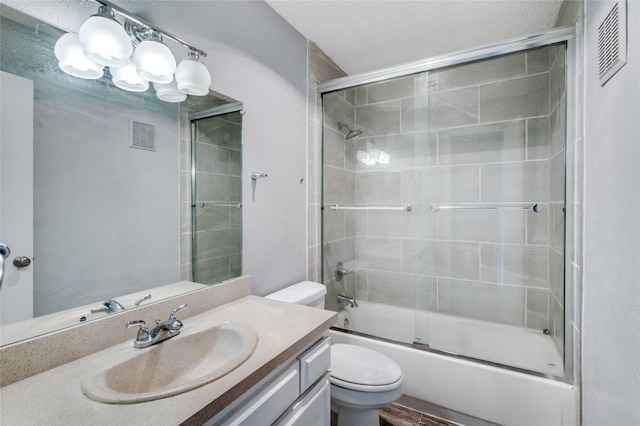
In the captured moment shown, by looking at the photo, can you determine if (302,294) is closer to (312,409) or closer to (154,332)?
(312,409)

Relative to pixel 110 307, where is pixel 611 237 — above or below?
above

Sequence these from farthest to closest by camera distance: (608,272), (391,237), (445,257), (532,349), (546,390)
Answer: (391,237)
(445,257)
(532,349)
(546,390)
(608,272)

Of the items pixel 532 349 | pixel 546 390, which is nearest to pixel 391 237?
pixel 532 349

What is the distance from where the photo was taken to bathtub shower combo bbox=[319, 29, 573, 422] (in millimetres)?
1836

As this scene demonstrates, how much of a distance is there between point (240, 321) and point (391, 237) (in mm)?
1677

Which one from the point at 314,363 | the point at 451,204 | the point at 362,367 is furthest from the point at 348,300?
the point at 314,363

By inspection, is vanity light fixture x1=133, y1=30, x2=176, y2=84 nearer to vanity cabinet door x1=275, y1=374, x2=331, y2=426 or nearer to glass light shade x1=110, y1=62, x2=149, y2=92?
glass light shade x1=110, y1=62, x2=149, y2=92

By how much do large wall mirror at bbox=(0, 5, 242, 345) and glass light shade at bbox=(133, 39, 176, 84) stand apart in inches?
2.4

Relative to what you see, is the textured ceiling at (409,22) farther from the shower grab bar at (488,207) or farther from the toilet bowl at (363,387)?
the toilet bowl at (363,387)

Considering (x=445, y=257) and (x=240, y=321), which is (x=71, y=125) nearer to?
(x=240, y=321)

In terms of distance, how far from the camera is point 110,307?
3.06 feet

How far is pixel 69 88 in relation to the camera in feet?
2.79

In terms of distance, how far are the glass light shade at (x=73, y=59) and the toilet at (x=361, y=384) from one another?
4.18 feet

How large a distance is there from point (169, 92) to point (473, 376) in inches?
81.8
